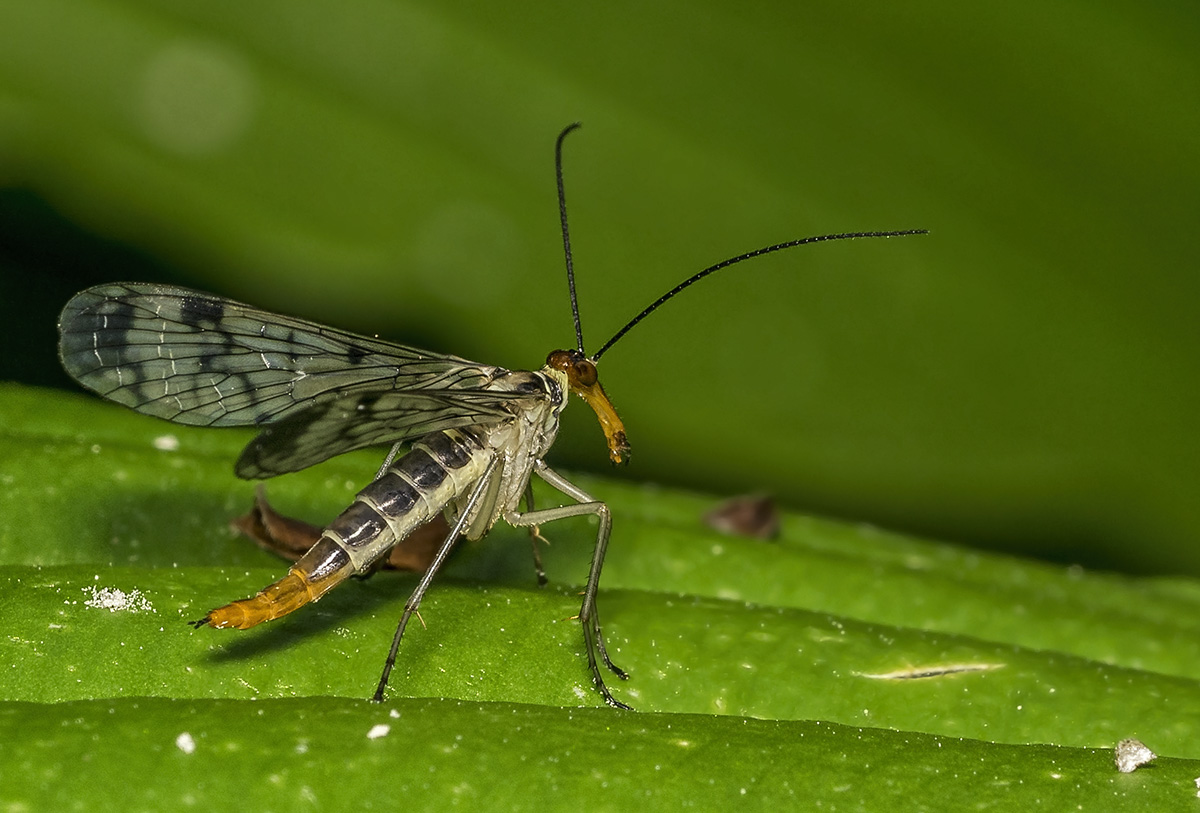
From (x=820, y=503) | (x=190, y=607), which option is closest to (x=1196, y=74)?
(x=820, y=503)

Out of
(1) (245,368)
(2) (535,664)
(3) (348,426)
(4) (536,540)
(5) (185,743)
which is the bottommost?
(4) (536,540)

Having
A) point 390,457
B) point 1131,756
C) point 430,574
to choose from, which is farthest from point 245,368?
point 1131,756

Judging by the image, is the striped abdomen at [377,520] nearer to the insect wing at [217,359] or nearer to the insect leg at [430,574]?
the insect leg at [430,574]

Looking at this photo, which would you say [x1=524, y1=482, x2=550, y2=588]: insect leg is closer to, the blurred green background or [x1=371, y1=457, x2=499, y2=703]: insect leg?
[x1=371, y1=457, x2=499, y2=703]: insect leg

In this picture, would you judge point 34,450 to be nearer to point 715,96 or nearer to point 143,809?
point 143,809

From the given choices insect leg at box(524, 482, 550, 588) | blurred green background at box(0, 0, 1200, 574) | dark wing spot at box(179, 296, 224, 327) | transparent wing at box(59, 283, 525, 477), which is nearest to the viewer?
transparent wing at box(59, 283, 525, 477)

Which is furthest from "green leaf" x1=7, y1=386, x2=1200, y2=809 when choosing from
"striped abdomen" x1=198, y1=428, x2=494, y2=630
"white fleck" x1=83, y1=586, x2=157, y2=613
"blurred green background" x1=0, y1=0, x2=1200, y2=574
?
"blurred green background" x1=0, y1=0, x2=1200, y2=574

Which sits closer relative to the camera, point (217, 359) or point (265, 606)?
point (265, 606)

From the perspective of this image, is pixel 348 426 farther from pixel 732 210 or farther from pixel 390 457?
pixel 732 210
